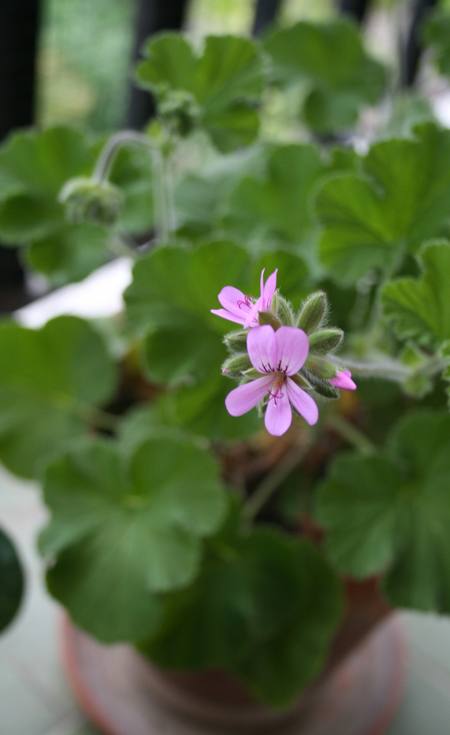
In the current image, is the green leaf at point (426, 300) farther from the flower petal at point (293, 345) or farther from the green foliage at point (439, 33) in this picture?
the green foliage at point (439, 33)

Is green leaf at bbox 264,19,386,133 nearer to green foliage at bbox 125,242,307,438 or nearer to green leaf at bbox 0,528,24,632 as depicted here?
A: green foliage at bbox 125,242,307,438

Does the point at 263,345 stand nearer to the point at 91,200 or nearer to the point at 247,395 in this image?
the point at 247,395

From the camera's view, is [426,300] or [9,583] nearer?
[426,300]

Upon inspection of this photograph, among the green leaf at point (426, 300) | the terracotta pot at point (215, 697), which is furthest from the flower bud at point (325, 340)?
the terracotta pot at point (215, 697)

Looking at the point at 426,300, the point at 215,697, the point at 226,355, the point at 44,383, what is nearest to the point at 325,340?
the point at 426,300

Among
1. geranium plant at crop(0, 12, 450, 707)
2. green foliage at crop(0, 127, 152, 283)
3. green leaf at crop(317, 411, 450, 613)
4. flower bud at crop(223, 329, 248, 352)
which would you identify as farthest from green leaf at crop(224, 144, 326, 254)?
flower bud at crop(223, 329, 248, 352)
